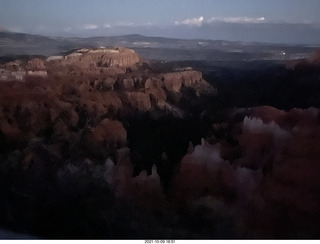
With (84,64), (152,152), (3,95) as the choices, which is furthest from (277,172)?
(3,95)

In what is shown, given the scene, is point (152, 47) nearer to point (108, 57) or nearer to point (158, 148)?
point (108, 57)

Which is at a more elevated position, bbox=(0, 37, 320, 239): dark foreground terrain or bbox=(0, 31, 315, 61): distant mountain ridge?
bbox=(0, 31, 315, 61): distant mountain ridge

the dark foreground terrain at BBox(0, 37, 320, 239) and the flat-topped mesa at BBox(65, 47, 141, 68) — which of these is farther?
the flat-topped mesa at BBox(65, 47, 141, 68)

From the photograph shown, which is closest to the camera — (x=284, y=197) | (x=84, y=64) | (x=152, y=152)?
(x=284, y=197)

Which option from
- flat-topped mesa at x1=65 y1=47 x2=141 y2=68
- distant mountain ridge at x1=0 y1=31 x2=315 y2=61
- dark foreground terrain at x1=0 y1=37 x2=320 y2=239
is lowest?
dark foreground terrain at x1=0 y1=37 x2=320 y2=239

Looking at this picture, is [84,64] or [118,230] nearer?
[118,230]

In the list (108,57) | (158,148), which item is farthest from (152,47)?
(158,148)

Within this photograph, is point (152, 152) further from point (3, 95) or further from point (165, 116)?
point (3, 95)
